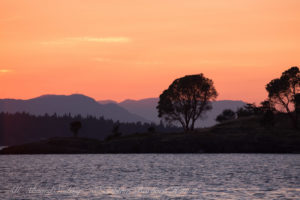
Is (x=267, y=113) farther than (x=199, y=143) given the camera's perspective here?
Yes

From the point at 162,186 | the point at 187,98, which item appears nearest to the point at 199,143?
the point at 187,98

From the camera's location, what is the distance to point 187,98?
610 feet

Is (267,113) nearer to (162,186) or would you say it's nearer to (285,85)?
(285,85)

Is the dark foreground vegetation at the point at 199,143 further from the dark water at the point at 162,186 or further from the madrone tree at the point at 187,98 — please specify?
the dark water at the point at 162,186

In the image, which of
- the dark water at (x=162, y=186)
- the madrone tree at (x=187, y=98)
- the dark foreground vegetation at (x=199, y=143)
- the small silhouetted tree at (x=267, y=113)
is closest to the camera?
the dark water at (x=162, y=186)

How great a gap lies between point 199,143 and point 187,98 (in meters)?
25.3

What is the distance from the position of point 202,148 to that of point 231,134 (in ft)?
43.9

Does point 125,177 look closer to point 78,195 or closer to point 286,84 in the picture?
point 78,195

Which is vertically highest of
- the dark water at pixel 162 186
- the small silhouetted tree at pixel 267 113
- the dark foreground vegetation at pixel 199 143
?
the small silhouetted tree at pixel 267 113

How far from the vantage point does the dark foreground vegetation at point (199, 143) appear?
527ft

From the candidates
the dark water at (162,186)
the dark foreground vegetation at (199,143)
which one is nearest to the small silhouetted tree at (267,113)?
the dark foreground vegetation at (199,143)

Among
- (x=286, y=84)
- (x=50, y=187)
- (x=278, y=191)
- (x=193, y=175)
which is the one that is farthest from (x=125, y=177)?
(x=286, y=84)

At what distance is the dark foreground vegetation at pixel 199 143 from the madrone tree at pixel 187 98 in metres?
9.90

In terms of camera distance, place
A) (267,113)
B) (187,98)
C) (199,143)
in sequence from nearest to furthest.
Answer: (199,143)
(267,113)
(187,98)
